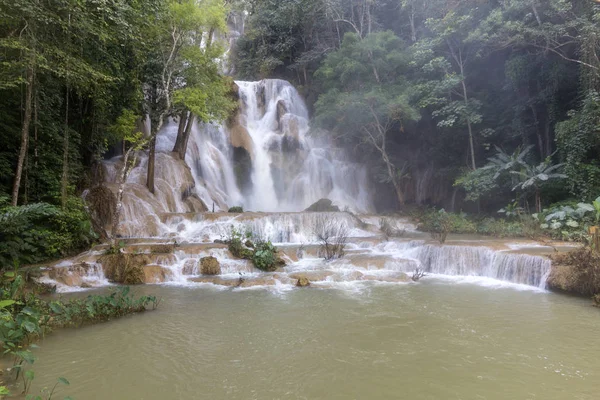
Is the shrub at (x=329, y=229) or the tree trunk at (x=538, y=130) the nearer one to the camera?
the shrub at (x=329, y=229)

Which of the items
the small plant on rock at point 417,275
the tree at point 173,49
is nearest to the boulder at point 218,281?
the small plant on rock at point 417,275

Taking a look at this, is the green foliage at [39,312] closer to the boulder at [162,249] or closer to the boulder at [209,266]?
the boulder at [209,266]

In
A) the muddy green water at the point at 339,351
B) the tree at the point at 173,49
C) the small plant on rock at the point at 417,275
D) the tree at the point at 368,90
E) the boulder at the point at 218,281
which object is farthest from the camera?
the tree at the point at 368,90

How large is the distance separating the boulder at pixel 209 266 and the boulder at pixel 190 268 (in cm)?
16

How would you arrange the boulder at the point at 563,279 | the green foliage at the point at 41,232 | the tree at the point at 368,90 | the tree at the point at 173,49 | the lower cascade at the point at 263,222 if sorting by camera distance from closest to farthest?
the boulder at the point at 563,279
the green foliage at the point at 41,232
the lower cascade at the point at 263,222
the tree at the point at 173,49
the tree at the point at 368,90

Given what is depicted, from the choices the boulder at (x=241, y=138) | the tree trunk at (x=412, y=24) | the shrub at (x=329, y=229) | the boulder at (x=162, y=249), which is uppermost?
the tree trunk at (x=412, y=24)

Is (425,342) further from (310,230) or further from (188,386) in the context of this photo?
(310,230)

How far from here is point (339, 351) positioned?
4.83 m

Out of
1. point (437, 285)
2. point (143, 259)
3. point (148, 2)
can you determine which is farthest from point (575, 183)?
point (148, 2)

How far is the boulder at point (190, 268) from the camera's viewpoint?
32.6 feet

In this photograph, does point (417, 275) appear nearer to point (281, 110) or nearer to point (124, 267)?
point (124, 267)

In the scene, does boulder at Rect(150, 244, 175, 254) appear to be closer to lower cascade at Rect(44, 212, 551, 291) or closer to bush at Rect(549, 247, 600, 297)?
lower cascade at Rect(44, 212, 551, 291)

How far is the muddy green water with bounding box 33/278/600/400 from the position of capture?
3879 millimetres

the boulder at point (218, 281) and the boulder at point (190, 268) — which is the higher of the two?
the boulder at point (190, 268)
